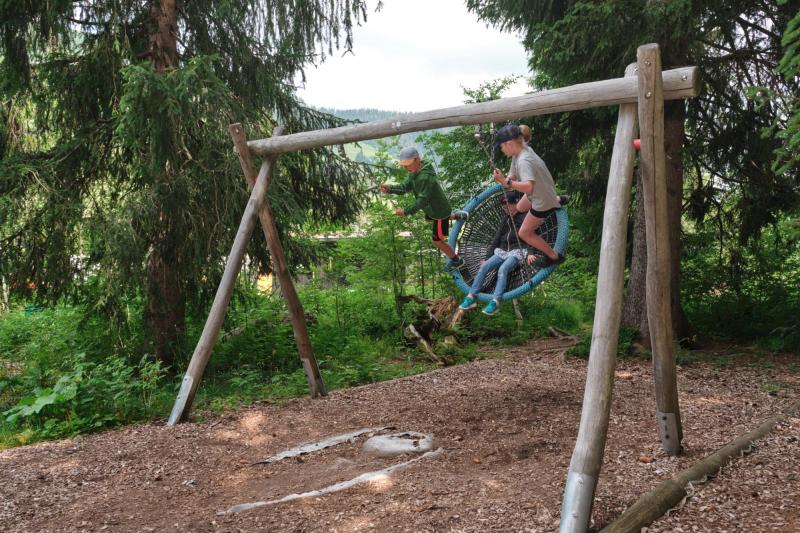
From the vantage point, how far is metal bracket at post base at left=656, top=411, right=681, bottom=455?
445cm

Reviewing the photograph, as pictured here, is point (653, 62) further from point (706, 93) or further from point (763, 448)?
point (706, 93)

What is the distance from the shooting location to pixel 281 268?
6.14 metres

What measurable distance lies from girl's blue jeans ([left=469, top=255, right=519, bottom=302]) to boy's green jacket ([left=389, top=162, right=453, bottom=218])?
1.84ft

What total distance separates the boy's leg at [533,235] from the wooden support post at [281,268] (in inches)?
88.9

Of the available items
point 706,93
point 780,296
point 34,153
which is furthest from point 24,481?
point 780,296

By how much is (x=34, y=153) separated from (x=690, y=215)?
8041 mm

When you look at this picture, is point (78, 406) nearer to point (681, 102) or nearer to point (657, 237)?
point (657, 237)

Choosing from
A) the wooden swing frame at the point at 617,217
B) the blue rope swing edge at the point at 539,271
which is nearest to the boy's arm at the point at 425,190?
the blue rope swing edge at the point at 539,271

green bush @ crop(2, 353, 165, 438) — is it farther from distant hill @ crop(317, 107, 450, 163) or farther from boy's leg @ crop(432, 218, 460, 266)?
distant hill @ crop(317, 107, 450, 163)

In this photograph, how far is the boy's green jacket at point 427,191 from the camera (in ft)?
17.8

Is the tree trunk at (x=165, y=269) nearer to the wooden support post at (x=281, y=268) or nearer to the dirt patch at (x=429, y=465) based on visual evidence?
the wooden support post at (x=281, y=268)

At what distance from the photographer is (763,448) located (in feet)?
14.9

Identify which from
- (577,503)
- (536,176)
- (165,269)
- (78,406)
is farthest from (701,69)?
(78,406)

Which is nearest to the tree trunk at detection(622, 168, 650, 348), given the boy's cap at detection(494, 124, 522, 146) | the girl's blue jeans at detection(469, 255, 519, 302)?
the girl's blue jeans at detection(469, 255, 519, 302)
